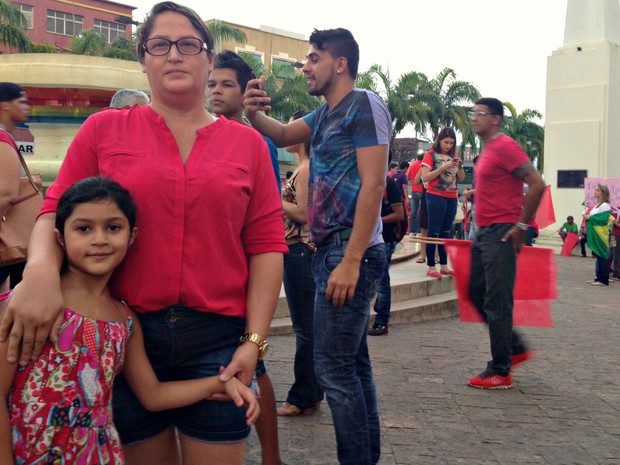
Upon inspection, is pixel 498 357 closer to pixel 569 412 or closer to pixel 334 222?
pixel 569 412

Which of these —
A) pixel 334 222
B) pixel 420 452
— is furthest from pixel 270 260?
pixel 420 452

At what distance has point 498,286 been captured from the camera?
4.93m

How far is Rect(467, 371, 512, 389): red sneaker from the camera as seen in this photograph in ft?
16.4

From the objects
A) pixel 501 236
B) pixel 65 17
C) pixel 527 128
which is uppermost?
pixel 65 17

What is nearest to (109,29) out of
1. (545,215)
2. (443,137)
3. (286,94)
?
(286,94)

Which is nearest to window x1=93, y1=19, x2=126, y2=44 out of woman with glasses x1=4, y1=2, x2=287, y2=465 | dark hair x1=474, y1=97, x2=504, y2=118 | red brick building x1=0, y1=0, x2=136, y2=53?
red brick building x1=0, y1=0, x2=136, y2=53

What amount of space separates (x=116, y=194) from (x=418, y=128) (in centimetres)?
4338

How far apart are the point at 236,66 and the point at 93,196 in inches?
70.0

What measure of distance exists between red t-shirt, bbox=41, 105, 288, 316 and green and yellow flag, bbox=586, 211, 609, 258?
37.5ft

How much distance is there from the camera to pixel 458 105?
45.0 m

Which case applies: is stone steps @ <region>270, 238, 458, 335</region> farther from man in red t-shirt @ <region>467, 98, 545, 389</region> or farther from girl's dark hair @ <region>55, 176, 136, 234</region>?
girl's dark hair @ <region>55, 176, 136, 234</region>

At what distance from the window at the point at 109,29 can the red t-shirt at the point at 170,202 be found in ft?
209

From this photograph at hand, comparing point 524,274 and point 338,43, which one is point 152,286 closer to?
point 338,43

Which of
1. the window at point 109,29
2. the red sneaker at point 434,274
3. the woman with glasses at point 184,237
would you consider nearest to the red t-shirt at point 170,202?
the woman with glasses at point 184,237
